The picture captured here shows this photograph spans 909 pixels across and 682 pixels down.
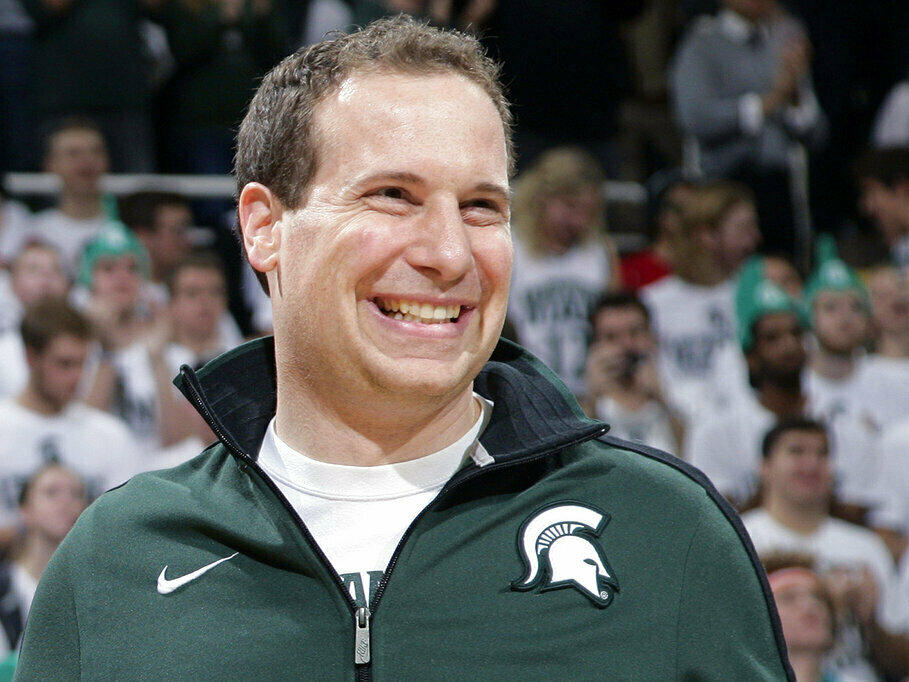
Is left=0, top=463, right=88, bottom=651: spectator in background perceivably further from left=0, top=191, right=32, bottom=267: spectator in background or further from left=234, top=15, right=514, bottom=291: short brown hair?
left=234, top=15, right=514, bottom=291: short brown hair

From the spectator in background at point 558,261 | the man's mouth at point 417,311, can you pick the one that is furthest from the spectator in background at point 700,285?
the man's mouth at point 417,311

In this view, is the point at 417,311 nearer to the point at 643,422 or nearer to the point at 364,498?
the point at 364,498

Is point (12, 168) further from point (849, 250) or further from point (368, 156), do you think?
→ point (368, 156)

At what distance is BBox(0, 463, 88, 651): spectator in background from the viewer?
498 centimetres

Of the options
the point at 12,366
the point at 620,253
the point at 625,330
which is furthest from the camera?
the point at 620,253

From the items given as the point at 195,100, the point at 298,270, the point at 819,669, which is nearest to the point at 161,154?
the point at 195,100

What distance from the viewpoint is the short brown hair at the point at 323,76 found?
1.95m

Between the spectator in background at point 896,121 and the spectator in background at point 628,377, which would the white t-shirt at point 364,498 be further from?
the spectator in background at point 896,121

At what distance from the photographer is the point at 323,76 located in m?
1.97

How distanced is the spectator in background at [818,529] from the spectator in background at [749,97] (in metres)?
2.69

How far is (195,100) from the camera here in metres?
7.75

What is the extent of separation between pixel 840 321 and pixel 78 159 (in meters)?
3.63

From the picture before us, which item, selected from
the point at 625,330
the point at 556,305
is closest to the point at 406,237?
the point at 625,330

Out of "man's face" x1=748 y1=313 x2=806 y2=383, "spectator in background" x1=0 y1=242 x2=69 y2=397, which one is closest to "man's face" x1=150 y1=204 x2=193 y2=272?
"spectator in background" x1=0 y1=242 x2=69 y2=397
